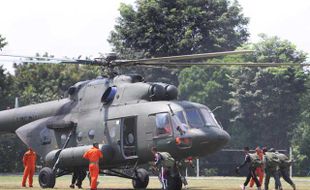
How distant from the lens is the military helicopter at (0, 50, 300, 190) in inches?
1009

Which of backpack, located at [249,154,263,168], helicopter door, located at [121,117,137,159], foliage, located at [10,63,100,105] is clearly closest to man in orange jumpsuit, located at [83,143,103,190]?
helicopter door, located at [121,117,137,159]

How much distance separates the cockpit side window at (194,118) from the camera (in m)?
25.8

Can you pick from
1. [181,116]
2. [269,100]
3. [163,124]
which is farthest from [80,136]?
[269,100]

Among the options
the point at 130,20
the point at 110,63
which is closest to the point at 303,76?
the point at 130,20

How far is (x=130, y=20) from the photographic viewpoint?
2948 inches

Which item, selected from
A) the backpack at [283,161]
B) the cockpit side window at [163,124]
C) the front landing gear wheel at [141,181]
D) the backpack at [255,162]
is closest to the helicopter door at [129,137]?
the cockpit side window at [163,124]

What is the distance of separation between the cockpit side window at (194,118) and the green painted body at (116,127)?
0.41 feet

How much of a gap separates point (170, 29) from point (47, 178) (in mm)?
45756

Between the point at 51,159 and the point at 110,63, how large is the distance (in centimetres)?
411

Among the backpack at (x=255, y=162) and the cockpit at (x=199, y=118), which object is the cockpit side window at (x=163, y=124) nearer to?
the cockpit at (x=199, y=118)

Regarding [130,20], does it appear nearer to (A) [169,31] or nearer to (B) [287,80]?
(A) [169,31]

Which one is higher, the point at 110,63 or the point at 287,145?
the point at 110,63

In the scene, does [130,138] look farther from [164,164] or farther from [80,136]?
[164,164]

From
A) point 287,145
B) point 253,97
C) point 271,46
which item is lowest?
point 287,145
